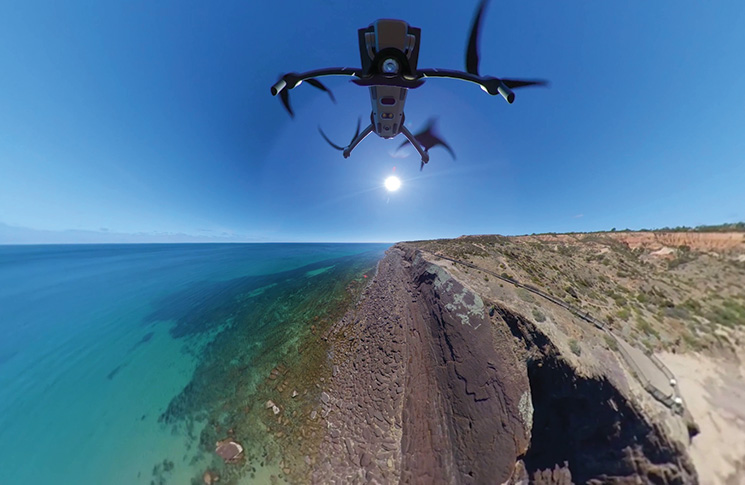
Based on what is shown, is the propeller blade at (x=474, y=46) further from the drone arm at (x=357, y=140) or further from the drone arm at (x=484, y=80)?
the drone arm at (x=357, y=140)

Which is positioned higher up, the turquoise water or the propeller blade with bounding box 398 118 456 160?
the propeller blade with bounding box 398 118 456 160

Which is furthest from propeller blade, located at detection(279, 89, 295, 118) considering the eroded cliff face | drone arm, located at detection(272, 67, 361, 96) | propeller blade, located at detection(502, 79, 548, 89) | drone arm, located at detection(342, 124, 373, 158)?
the eroded cliff face

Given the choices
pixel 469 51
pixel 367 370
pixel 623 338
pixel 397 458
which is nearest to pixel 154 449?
pixel 367 370

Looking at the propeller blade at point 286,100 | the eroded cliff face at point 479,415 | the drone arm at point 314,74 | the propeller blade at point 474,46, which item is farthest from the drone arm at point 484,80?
the eroded cliff face at point 479,415

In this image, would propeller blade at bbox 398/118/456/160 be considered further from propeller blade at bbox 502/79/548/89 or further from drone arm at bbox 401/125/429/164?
propeller blade at bbox 502/79/548/89

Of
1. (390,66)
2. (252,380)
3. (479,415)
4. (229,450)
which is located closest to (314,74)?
(390,66)

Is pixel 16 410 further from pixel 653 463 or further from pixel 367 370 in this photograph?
pixel 653 463

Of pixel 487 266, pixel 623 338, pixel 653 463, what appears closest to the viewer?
pixel 653 463
